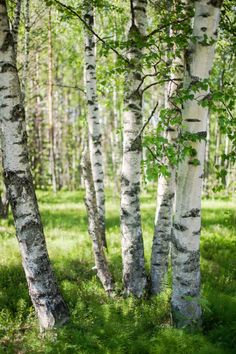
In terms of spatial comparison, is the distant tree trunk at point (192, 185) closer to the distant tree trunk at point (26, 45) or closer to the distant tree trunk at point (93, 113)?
the distant tree trunk at point (93, 113)

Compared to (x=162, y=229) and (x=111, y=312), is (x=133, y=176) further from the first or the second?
(x=111, y=312)

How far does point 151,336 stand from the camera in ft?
16.1

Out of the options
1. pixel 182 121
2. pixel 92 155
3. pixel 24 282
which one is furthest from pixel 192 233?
pixel 92 155

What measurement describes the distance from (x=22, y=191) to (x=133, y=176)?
192cm

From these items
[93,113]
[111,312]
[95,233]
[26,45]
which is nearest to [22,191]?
[95,233]

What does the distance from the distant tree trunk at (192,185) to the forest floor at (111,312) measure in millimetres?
297

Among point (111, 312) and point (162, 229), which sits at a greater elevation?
point (162, 229)

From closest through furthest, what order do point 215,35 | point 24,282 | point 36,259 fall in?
point 215,35
point 36,259
point 24,282

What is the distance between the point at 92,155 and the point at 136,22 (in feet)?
15.1

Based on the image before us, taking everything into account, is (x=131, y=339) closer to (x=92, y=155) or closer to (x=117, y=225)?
(x=92, y=155)

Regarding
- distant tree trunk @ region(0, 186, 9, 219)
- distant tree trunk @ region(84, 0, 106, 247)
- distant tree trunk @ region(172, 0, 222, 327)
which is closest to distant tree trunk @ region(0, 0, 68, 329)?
distant tree trunk @ region(172, 0, 222, 327)

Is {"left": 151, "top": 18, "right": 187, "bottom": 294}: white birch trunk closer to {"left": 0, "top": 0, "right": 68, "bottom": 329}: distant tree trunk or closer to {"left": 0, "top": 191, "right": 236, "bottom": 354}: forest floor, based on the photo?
{"left": 0, "top": 191, "right": 236, "bottom": 354}: forest floor

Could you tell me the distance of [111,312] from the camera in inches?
222

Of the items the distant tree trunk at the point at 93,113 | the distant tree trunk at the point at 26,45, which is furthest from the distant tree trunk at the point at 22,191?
the distant tree trunk at the point at 26,45
